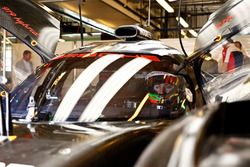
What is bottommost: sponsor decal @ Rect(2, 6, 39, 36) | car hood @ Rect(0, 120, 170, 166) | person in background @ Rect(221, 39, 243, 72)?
car hood @ Rect(0, 120, 170, 166)

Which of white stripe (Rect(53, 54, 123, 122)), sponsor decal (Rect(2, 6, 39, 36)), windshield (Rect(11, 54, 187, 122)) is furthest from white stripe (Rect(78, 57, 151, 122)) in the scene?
sponsor decal (Rect(2, 6, 39, 36))

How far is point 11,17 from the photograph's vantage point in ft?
11.7

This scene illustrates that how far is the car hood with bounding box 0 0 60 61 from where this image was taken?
141 inches

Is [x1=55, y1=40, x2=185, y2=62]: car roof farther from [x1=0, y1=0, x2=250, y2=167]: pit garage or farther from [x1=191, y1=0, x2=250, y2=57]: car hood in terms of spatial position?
[x1=191, y1=0, x2=250, y2=57]: car hood

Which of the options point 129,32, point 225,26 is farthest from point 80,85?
point 225,26

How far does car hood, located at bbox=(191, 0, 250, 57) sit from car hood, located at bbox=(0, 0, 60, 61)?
1.36 m

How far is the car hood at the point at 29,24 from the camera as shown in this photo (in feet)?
11.7

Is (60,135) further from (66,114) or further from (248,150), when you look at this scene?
(248,150)

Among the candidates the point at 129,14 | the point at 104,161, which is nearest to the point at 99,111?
the point at 104,161

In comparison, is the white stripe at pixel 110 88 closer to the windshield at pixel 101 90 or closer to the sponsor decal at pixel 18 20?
the windshield at pixel 101 90

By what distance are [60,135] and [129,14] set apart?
464 inches

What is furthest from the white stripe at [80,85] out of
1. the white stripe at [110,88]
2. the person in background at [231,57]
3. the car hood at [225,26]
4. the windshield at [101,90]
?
the person in background at [231,57]

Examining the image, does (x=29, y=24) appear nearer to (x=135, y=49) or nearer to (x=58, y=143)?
(x=135, y=49)

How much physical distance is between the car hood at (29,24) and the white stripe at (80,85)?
83 centimetres
